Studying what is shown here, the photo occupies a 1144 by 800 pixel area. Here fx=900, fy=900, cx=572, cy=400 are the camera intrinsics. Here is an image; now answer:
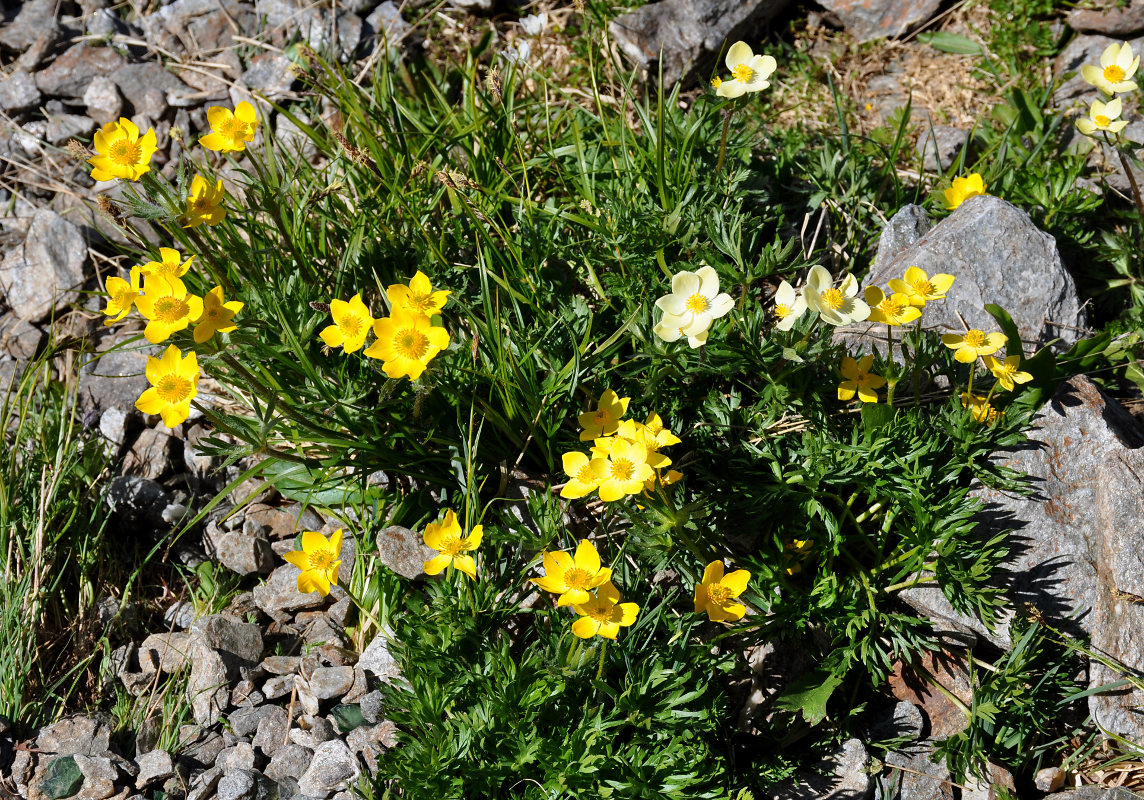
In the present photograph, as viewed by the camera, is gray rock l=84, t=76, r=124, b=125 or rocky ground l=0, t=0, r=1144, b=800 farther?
gray rock l=84, t=76, r=124, b=125

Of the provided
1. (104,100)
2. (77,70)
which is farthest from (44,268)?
(77,70)

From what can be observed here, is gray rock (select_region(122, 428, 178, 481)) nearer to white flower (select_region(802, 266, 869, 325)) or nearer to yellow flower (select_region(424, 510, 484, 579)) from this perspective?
yellow flower (select_region(424, 510, 484, 579))

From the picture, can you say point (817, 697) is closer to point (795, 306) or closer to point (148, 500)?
point (795, 306)

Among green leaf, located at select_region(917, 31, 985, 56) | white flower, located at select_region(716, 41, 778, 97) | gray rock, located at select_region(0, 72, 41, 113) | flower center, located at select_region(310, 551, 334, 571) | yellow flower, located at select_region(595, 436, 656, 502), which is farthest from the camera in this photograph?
gray rock, located at select_region(0, 72, 41, 113)

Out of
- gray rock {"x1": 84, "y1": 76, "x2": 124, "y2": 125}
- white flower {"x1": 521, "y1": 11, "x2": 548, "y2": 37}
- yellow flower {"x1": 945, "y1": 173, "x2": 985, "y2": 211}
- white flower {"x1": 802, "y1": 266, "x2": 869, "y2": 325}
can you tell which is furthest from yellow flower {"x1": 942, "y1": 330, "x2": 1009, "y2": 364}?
gray rock {"x1": 84, "y1": 76, "x2": 124, "y2": 125}

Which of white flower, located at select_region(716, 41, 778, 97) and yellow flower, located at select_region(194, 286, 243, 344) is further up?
white flower, located at select_region(716, 41, 778, 97)

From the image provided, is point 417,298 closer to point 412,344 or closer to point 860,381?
point 412,344

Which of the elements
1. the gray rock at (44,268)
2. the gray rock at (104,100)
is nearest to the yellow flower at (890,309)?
the gray rock at (44,268)
